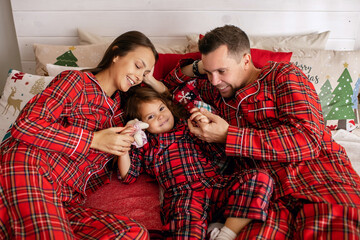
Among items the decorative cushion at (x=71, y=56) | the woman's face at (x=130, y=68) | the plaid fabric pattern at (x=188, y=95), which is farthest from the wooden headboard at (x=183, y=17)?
the woman's face at (x=130, y=68)

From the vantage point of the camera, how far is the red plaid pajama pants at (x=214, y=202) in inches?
47.5

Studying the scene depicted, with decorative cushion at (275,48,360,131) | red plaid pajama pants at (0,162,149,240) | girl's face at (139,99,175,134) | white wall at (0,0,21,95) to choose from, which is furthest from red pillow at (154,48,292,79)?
white wall at (0,0,21,95)

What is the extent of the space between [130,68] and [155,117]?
0.29 metres

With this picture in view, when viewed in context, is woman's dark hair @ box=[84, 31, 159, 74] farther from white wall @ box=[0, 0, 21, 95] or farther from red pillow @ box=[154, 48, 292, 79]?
white wall @ box=[0, 0, 21, 95]

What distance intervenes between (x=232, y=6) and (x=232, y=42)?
84 centimetres

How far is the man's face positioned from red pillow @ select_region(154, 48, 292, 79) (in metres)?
0.31

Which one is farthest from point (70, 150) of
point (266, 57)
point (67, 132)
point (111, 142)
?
point (266, 57)

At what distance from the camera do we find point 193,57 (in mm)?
1919

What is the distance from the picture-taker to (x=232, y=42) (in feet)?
4.94

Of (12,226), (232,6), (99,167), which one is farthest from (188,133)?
(232,6)

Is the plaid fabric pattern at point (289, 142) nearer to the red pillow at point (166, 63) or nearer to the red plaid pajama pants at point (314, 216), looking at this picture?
the red plaid pajama pants at point (314, 216)

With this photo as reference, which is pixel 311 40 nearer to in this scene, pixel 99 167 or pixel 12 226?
pixel 99 167

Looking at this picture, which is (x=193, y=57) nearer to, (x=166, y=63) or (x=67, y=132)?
(x=166, y=63)

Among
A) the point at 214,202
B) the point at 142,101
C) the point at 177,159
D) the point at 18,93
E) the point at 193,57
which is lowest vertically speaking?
the point at 214,202
